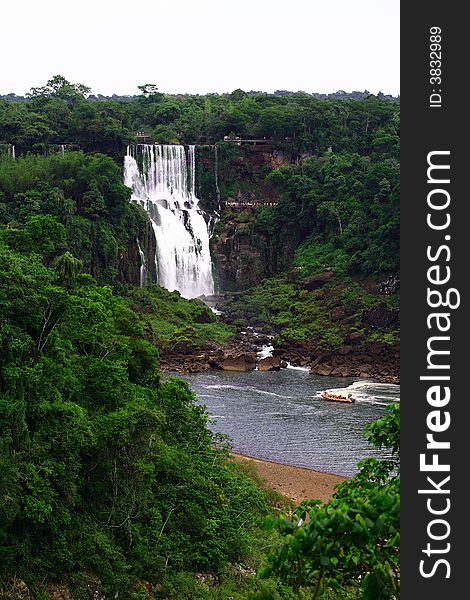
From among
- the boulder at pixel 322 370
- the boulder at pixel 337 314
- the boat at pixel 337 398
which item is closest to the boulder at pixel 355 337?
the boulder at pixel 322 370

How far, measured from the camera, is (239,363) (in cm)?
4212

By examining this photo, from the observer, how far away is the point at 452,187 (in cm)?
573

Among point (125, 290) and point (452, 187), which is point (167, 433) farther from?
point (125, 290)

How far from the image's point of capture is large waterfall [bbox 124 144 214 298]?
56.8 metres

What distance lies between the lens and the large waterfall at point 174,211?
56.8 m

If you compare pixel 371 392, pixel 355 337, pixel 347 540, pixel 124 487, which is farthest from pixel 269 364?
pixel 347 540

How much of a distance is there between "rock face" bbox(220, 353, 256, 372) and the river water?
42cm

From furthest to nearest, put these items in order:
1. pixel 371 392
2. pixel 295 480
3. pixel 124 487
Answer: pixel 371 392
pixel 295 480
pixel 124 487

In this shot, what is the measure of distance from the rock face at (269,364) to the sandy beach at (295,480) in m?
13.2

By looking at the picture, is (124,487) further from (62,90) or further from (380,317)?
(62,90)

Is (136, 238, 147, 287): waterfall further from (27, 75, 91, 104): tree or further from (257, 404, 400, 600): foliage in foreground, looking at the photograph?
(257, 404, 400, 600): foliage in foreground

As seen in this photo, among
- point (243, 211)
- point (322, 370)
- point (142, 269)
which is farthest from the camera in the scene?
point (243, 211)

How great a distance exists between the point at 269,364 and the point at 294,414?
7.79 metres

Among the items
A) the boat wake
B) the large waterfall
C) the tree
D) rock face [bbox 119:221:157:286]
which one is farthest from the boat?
the tree
